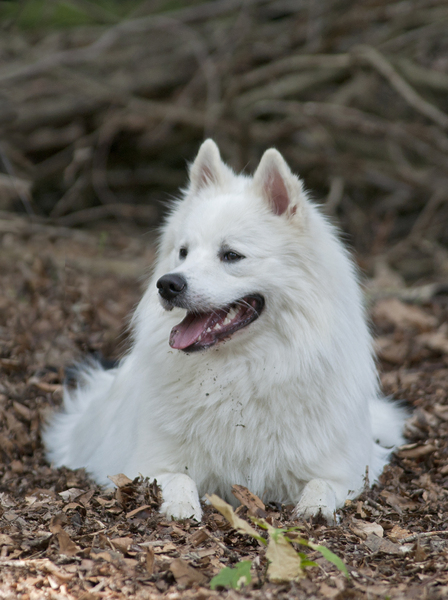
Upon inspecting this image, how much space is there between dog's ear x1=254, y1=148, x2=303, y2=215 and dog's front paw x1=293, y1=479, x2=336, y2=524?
1501 millimetres

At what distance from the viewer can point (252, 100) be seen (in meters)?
9.31

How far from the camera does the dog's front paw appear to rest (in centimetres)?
322

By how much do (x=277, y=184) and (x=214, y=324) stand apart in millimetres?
875

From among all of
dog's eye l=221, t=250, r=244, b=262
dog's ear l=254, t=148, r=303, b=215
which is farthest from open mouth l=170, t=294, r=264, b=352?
dog's ear l=254, t=148, r=303, b=215

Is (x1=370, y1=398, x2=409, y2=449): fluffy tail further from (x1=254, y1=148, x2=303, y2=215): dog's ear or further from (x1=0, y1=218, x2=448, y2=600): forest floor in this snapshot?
(x1=254, y1=148, x2=303, y2=215): dog's ear

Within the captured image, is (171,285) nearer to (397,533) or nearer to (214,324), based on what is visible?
(214,324)

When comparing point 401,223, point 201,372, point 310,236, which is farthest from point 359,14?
point 201,372

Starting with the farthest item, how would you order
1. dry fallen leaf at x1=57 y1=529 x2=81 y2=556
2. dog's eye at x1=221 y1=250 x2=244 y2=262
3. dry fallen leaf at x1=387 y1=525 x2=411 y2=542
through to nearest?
dog's eye at x1=221 y1=250 x2=244 y2=262, dry fallen leaf at x1=387 y1=525 x2=411 y2=542, dry fallen leaf at x1=57 y1=529 x2=81 y2=556

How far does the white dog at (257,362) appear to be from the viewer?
11.1 ft

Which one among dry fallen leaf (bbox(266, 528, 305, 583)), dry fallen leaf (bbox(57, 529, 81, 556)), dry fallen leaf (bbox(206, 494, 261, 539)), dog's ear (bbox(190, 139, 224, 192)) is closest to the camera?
dry fallen leaf (bbox(266, 528, 305, 583))

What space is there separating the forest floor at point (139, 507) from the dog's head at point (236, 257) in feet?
3.10

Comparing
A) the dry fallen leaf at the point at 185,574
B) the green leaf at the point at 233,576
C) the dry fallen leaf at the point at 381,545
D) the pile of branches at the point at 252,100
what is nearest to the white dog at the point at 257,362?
the dry fallen leaf at the point at 381,545

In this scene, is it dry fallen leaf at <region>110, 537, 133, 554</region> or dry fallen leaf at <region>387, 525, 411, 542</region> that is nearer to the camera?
dry fallen leaf at <region>110, 537, 133, 554</region>

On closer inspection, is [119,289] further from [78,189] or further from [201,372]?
[201,372]
